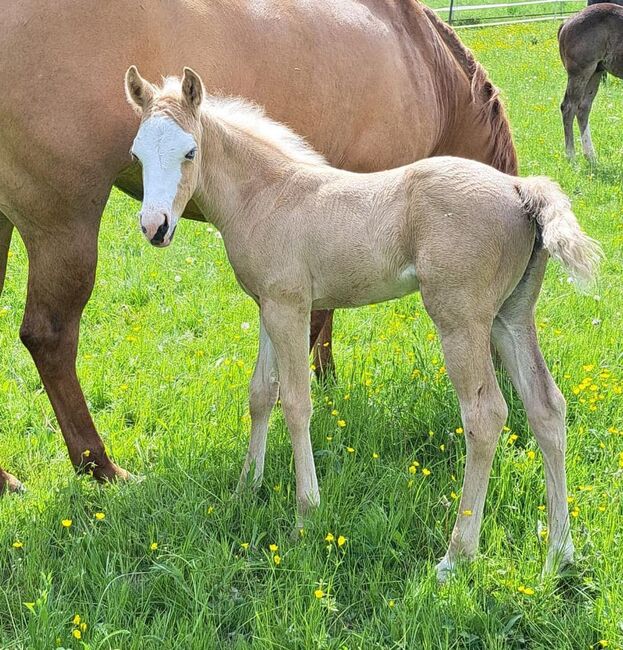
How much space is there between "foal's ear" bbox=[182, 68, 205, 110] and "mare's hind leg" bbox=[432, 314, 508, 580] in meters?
1.07

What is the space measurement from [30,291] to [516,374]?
1.99 meters

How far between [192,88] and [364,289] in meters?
0.91

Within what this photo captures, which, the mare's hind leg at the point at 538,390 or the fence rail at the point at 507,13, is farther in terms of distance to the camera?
the fence rail at the point at 507,13

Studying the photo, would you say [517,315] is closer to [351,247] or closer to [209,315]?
[351,247]

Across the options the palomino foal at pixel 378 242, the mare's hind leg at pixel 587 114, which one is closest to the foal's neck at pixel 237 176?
the palomino foal at pixel 378 242

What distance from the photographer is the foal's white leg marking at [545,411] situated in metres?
2.87

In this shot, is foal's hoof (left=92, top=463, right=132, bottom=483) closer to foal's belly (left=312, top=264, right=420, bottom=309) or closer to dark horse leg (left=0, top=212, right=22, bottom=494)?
dark horse leg (left=0, top=212, right=22, bottom=494)

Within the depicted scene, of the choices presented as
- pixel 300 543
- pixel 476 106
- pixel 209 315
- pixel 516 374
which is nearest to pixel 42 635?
pixel 300 543

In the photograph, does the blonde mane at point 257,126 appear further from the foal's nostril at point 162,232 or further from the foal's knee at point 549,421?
the foal's knee at point 549,421

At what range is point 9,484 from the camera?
3584mm

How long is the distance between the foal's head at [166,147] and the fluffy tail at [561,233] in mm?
1125

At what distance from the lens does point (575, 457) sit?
3.40 meters

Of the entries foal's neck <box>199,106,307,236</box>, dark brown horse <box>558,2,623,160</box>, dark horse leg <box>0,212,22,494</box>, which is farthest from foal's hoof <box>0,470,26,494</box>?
dark brown horse <box>558,2,623,160</box>

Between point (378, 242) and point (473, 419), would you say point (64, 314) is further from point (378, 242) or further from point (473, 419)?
point (473, 419)
